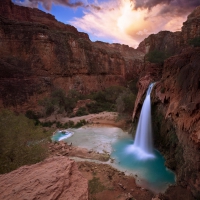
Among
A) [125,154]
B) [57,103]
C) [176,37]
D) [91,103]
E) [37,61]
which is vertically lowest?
[125,154]

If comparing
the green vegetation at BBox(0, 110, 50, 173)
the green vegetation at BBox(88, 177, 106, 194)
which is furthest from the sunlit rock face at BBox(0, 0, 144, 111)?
the green vegetation at BBox(88, 177, 106, 194)

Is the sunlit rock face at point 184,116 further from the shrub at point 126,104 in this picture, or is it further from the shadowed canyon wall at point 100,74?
the shrub at point 126,104

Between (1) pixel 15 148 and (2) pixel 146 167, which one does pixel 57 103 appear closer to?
(2) pixel 146 167

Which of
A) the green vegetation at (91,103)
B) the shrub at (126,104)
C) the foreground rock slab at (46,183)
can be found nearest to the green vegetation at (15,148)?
the foreground rock slab at (46,183)

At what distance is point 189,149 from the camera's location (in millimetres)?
8203

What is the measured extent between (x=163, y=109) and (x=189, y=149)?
515 centimetres

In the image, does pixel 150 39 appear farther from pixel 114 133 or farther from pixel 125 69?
pixel 114 133

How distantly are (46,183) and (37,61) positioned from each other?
3461 cm

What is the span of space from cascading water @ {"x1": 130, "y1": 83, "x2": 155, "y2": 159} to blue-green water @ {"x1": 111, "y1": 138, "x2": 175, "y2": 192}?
0.56m

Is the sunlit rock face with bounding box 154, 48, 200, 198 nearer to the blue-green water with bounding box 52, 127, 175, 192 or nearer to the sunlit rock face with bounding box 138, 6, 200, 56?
the blue-green water with bounding box 52, 127, 175, 192

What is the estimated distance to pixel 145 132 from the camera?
14.8 m

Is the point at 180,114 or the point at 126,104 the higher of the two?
the point at 180,114

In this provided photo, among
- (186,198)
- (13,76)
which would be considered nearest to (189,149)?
(186,198)

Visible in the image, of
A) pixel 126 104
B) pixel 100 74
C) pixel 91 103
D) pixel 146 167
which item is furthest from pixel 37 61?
pixel 146 167
